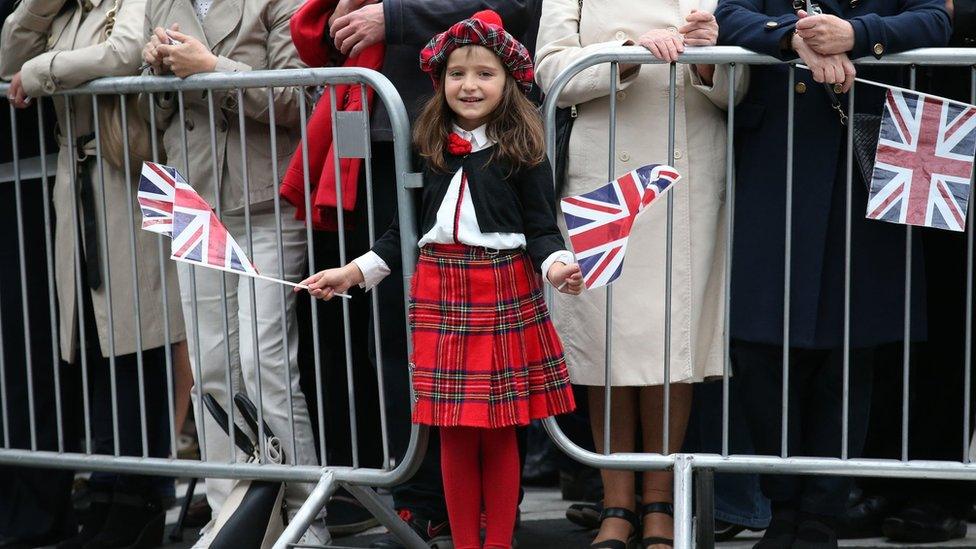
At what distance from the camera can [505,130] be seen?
3.87 m

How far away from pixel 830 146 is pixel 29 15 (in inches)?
112

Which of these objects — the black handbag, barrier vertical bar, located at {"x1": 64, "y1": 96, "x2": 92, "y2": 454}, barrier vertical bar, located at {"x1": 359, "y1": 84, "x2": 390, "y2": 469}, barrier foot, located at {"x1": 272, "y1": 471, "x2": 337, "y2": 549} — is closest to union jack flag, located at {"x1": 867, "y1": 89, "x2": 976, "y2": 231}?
barrier vertical bar, located at {"x1": 359, "y1": 84, "x2": 390, "y2": 469}

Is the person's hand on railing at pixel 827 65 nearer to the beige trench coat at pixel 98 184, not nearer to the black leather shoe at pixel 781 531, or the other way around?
the black leather shoe at pixel 781 531

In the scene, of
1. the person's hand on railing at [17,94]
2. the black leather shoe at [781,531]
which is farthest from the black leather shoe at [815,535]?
the person's hand on railing at [17,94]

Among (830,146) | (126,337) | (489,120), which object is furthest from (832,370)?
(126,337)

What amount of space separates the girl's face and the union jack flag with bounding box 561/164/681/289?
0.38m

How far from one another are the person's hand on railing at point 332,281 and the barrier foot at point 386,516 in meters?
0.65

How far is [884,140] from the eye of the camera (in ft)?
12.6

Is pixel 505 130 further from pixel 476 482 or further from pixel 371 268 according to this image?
pixel 476 482

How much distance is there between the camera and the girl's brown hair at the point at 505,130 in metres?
3.83

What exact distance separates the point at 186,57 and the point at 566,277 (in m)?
1.46

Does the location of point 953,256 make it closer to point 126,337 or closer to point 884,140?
point 884,140

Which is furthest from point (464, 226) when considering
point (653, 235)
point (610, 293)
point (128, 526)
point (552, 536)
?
point (128, 526)

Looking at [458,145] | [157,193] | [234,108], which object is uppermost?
[234,108]
